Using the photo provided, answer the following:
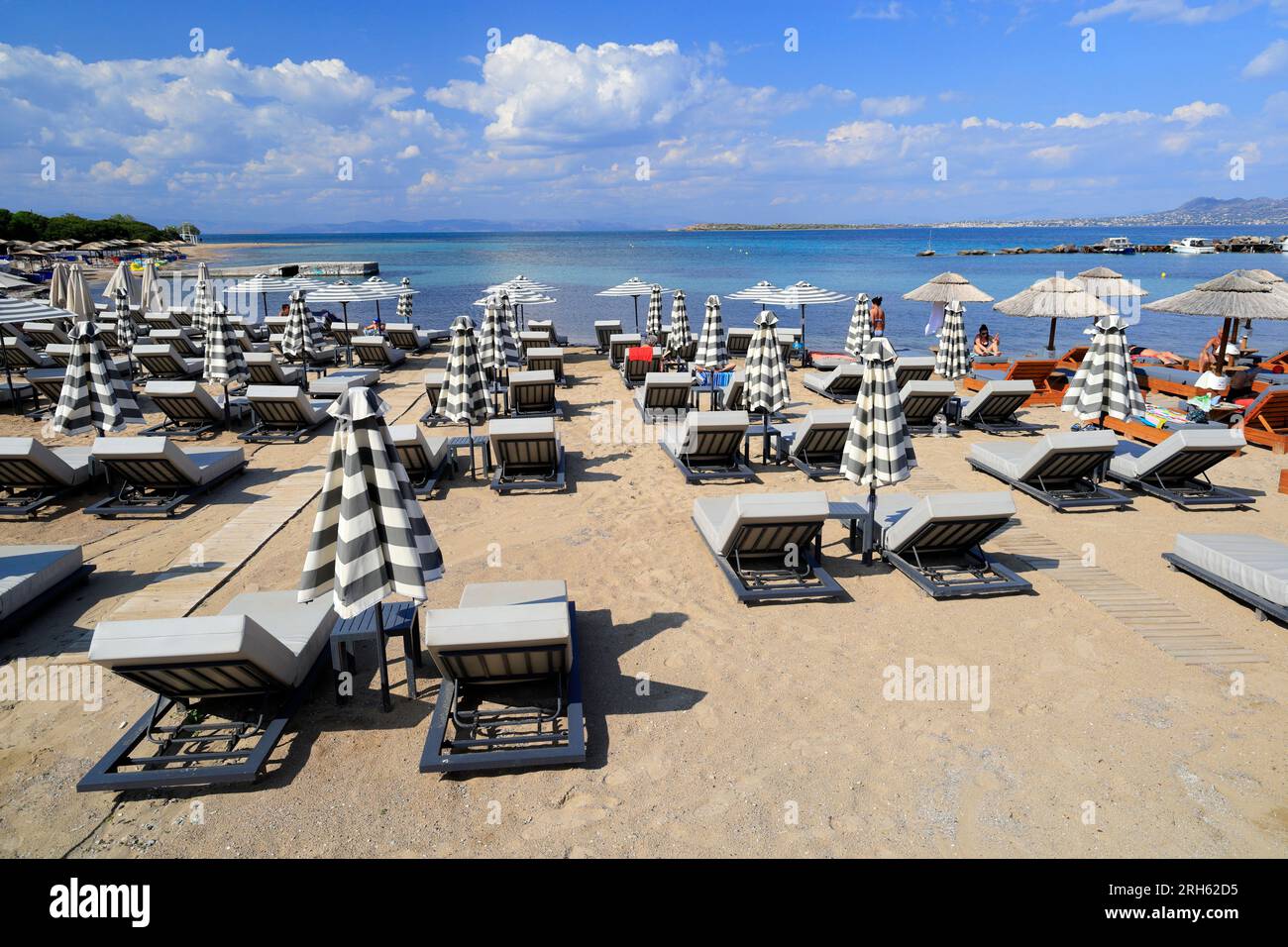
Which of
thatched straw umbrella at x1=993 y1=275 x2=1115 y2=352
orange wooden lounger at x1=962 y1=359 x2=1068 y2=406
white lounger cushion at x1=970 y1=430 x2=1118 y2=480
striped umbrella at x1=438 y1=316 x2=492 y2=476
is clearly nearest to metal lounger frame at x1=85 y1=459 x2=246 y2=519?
striped umbrella at x1=438 y1=316 x2=492 y2=476

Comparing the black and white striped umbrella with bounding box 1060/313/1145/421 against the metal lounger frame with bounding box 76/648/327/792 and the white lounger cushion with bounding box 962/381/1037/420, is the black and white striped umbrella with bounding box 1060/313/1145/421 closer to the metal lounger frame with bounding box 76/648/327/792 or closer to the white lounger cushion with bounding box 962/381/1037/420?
the white lounger cushion with bounding box 962/381/1037/420

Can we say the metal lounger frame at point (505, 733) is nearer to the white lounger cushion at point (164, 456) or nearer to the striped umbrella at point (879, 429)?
the striped umbrella at point (879, 429)

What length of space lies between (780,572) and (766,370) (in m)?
3.86

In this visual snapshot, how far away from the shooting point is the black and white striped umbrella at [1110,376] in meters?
9.27

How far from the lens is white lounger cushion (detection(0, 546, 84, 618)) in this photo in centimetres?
577

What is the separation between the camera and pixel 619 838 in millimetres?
3754

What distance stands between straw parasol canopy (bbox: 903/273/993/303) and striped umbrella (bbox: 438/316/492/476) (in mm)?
10416

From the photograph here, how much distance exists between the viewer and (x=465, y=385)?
9.92 metres

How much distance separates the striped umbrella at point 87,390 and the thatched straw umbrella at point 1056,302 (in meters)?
15.1

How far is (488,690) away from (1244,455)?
38.0 feet
